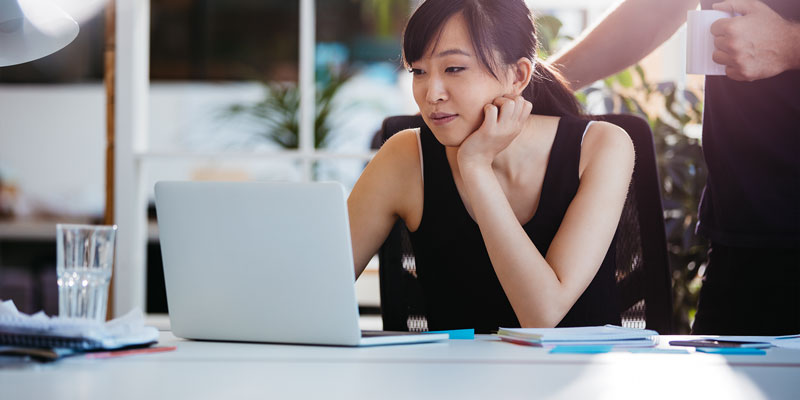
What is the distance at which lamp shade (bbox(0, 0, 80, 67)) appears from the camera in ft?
4.27

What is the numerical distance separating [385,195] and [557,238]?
1.31ft

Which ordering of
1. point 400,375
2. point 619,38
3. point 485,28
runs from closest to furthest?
point 400,375 → point 485,28 → point 619,38

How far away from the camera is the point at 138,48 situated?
2.85 metres

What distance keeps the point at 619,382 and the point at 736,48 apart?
835mm

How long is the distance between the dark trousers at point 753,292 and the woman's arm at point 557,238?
282 millimetres

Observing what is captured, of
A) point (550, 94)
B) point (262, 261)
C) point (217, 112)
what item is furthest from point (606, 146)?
point (217, 112)

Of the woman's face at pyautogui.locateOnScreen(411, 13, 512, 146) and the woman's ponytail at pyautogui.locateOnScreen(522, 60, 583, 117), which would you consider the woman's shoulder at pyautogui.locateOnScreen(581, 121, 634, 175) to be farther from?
the woman's face at pyautogui.locateOnScreen(411, 13, 512, 146)

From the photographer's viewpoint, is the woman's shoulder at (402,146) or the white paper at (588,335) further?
the woman's shoulder at (402,146)

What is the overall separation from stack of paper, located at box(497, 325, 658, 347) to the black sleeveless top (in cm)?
45

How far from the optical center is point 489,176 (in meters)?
1.49

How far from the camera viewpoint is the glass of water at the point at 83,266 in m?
1.09

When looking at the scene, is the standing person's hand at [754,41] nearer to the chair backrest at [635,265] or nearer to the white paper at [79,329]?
the chair backrest at [635,265]

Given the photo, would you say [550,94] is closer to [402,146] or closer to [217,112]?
[402,146]

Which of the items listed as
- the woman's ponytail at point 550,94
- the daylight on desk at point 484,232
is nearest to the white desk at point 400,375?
the daylight on desk at point 484,232
